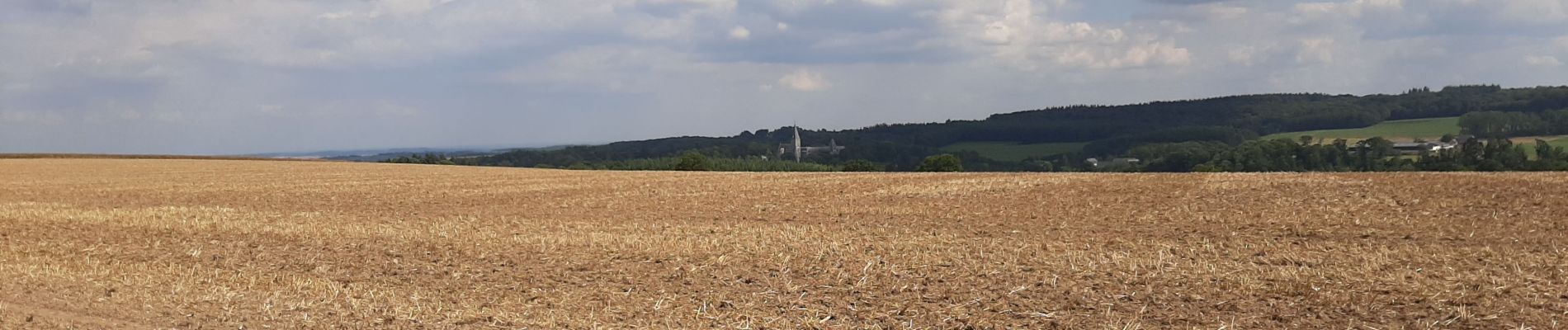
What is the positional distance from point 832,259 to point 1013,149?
4803 inches

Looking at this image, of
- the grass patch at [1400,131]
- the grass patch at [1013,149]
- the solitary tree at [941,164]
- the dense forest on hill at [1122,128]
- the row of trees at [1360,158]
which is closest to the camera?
the row of trees at [1360,158]

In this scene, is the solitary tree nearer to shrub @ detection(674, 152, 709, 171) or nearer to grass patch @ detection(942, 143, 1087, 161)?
shrub @ detection(674, 152, 709, 171)

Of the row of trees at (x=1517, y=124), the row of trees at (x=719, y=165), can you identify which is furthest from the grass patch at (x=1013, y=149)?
the row of trees at (x=719, y=165)

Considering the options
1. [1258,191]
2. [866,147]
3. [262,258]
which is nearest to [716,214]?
[262,258]

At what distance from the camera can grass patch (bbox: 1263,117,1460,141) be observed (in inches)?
3853

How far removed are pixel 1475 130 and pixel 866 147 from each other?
6174 cm

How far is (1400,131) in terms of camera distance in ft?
344

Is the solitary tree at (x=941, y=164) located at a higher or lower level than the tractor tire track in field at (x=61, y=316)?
lower

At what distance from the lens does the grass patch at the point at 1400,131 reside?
97875 millimetres

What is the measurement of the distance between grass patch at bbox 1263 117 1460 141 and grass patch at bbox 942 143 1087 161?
71.1ft

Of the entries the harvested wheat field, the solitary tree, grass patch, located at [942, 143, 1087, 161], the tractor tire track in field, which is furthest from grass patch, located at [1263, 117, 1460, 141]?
the tractor tire track in field

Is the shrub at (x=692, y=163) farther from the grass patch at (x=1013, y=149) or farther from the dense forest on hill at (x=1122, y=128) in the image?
the grass patch at (x=1013, y=149)

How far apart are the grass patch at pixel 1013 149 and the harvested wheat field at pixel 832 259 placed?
318 feet

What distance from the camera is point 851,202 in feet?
82.0
